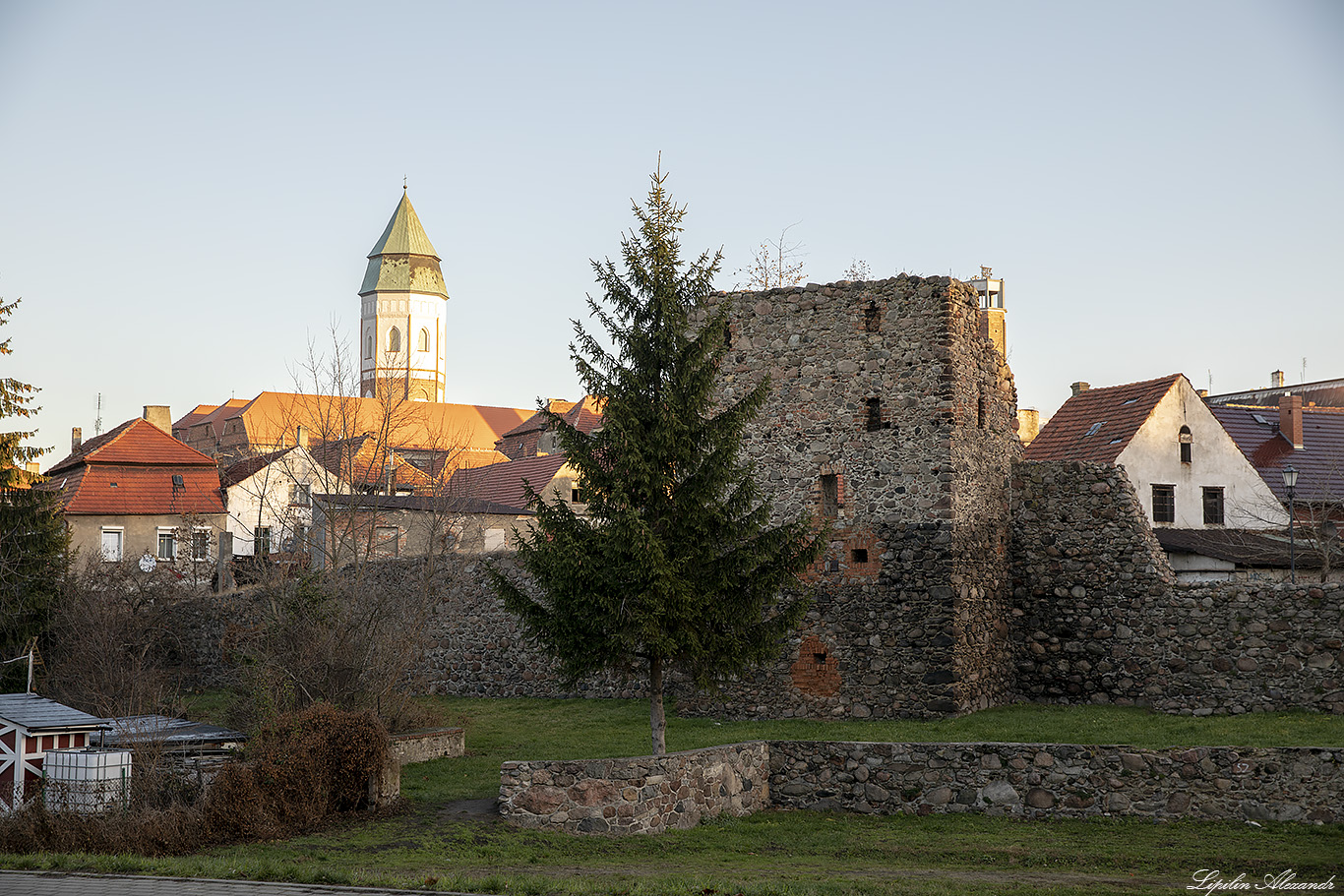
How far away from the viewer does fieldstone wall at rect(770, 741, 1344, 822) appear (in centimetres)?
1246

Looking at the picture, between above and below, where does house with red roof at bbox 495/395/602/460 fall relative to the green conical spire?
below

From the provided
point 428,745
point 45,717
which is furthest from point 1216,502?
point 45,717

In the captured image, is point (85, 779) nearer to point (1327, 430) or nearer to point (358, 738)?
point (358, 738)

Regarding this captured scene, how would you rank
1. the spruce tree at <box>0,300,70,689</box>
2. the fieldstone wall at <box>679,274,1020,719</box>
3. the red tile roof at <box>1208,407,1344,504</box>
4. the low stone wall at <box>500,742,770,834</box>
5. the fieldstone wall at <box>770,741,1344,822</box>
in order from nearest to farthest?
the fieldstone wall at <box>770,741,1344,822</box>
the low stone wall at <box>500,742,770,834</box>
the fieldstone wall at <box>679,274,1020,719</box>
the spruce tree at <box>0,300,70,689</box>
the red tile roof at <box>1208,407,1344,504</box>

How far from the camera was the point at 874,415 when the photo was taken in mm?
19312

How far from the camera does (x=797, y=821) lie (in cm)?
1382

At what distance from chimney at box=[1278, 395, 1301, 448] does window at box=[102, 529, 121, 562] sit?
40.0 meters

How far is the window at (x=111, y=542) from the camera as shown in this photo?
4406 centimetres

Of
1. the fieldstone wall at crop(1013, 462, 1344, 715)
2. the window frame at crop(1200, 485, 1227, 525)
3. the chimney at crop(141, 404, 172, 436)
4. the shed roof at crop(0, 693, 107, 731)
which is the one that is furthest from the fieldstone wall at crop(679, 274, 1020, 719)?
the chimney at crop(141, 404, 172, 436)

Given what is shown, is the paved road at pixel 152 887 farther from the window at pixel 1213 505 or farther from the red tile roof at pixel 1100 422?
the window at pixel 1213 505

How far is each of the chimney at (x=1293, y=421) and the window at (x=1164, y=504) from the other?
6343mm

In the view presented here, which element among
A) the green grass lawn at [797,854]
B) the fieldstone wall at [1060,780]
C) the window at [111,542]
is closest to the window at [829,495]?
the green grass lawn at [797,854]

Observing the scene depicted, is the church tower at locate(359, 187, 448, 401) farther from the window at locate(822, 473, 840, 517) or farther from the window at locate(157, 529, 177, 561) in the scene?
the window at locate(822, 473, 840, 517)

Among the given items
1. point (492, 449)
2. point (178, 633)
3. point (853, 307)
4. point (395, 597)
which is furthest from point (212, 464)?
point (492, 449)
